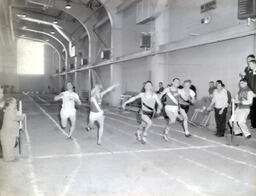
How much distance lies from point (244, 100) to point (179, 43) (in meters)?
2.54

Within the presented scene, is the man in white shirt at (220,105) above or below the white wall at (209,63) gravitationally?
below

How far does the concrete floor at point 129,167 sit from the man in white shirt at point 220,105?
41cm

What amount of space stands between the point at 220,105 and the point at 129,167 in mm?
3857

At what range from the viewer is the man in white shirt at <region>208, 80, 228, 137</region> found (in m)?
7.43

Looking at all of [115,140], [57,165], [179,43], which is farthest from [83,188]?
[179,43]

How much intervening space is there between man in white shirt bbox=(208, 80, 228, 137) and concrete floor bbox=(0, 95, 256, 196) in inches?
16.1

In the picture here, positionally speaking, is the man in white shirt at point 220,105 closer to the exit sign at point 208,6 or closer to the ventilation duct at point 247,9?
the ventilation duct at point 247,9

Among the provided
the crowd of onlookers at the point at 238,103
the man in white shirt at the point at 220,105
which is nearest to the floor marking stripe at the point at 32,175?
the crowd of onlookers at the point at 238,103

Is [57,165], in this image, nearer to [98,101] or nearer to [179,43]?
[98,101]

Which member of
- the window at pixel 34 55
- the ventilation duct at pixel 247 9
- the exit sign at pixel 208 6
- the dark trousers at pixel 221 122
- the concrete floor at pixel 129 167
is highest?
the exit sign at pixel 208 6

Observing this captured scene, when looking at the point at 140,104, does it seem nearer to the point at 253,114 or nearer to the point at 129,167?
the point at 129,167

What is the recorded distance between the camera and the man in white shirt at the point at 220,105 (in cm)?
743

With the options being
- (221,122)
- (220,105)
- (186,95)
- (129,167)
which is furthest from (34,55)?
(221,122)

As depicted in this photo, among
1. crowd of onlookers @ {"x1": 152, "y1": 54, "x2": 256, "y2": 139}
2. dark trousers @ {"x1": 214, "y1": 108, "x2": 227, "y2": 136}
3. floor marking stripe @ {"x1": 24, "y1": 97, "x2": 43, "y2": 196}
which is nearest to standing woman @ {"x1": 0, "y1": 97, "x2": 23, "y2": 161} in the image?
floor marking stripe @ {"x1": 24, "y1": 97, "x2": 43, "y2": 196}
